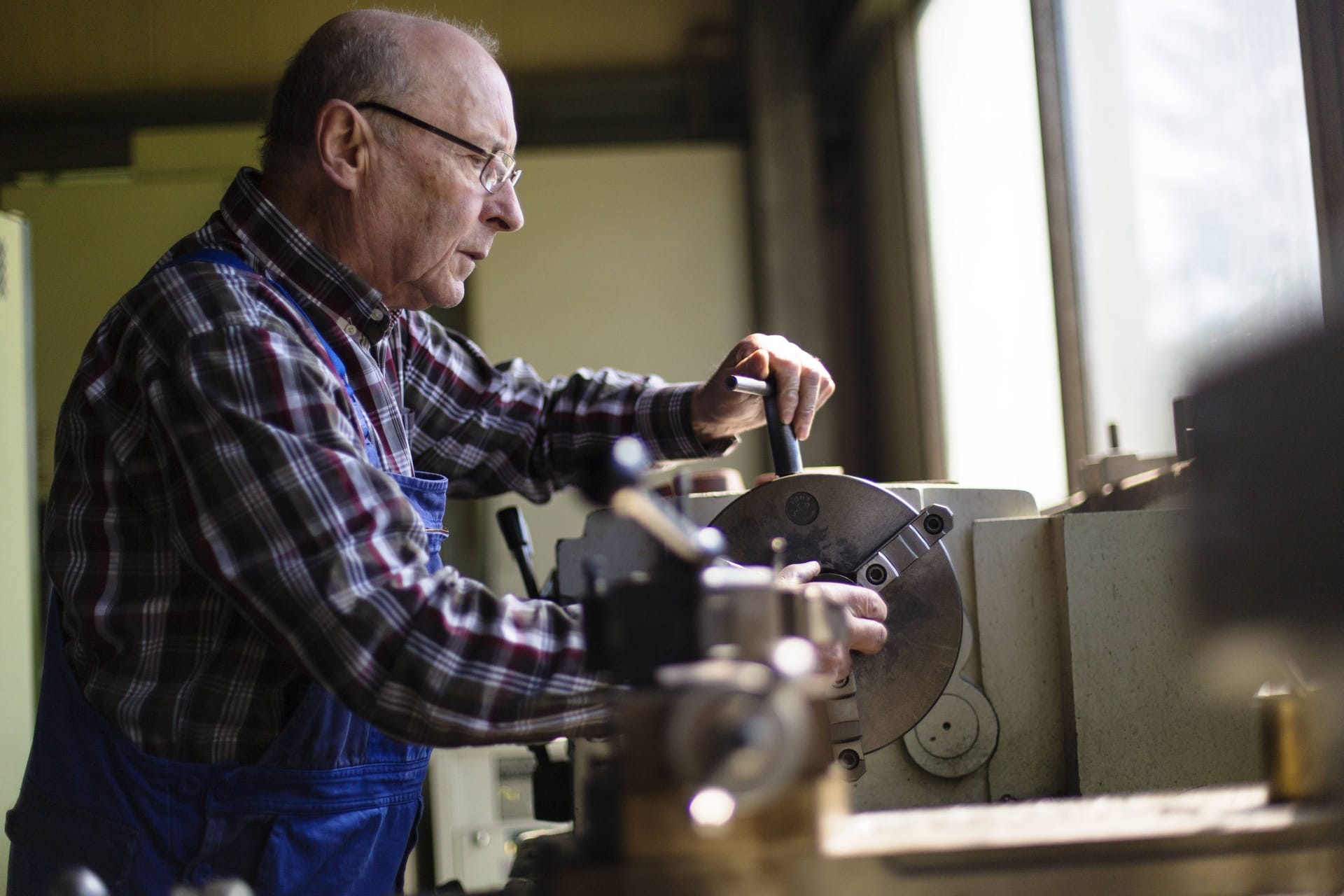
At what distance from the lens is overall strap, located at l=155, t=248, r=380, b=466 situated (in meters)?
1.12

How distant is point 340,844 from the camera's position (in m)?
1.13

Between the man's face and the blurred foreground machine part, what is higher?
the man's face

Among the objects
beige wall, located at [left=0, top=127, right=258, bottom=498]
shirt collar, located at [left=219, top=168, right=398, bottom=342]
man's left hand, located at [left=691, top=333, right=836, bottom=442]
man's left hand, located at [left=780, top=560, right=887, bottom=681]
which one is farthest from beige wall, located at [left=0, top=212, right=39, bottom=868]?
man's left hand, located at [left=780, top=560, right=887, bottom=681]

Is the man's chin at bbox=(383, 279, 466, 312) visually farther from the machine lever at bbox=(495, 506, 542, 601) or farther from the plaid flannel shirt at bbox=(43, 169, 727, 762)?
the machine lever at bbox=(495, 506, 542, 601)

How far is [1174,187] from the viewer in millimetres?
1977

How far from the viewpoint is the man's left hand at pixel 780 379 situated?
145 cm

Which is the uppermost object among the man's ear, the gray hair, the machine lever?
the gray hair

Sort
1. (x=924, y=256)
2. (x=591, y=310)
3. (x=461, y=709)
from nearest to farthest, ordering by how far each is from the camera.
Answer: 1. (x=461, y=709)
2. (x=924, y=256)
3. (x=591, y=310)

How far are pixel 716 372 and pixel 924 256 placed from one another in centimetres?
195

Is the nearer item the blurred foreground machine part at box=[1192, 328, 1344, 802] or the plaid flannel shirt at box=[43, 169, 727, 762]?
the blurred foreground machine part at box=[1192, 328, 1344, 802]

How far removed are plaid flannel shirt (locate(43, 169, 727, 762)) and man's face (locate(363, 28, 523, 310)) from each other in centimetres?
6

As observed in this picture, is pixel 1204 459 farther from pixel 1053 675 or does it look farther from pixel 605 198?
pixel 605 198

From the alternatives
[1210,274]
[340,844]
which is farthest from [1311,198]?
[340,844]

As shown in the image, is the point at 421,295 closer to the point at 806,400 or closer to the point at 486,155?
the point at 486,155
